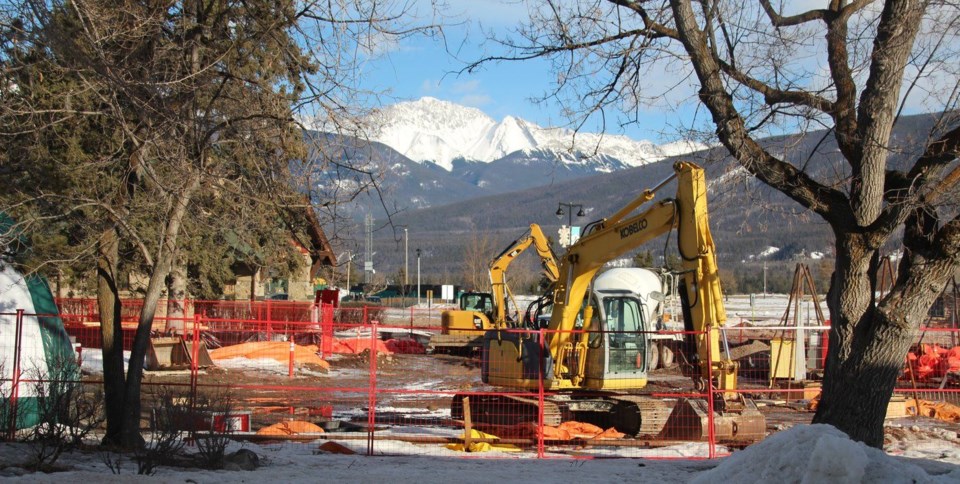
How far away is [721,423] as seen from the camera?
46.2ft

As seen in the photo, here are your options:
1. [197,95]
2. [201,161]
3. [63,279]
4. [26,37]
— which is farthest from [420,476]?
[63,279]

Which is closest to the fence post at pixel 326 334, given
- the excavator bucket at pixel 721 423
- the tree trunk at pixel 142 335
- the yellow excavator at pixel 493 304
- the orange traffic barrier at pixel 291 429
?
Result: the yellow excavator at pixel 493 304

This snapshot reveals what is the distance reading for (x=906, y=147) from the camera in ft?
29.7

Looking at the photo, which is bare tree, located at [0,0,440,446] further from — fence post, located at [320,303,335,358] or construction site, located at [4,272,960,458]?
fence post, located at [320,303,335,358]

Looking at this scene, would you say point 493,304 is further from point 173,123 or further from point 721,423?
point 173,123

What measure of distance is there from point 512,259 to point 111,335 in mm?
15988

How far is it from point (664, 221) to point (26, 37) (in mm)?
9308

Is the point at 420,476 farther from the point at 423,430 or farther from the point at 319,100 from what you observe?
the point at 423,430

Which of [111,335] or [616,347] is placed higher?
[111,335]

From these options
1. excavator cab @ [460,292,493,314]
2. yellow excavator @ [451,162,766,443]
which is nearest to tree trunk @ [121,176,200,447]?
yellow excavator @ [451,162,766,443]

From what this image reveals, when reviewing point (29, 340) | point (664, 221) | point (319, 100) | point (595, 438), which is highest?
point (319, 100)

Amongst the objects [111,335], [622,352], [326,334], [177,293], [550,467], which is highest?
[177,293]

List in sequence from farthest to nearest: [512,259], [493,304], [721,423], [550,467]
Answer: [493,304] < [512,259] < [721,423] < [550,467]

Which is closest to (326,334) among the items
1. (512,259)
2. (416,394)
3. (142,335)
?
(512,259)
